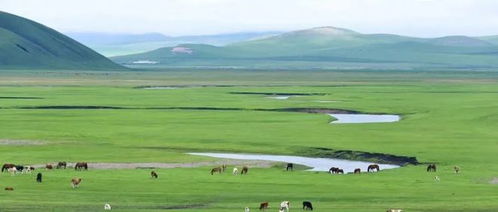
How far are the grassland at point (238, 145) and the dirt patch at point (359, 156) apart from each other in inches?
34.0

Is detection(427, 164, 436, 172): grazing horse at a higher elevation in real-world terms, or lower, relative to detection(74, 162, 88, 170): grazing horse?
higher

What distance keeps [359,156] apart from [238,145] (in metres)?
8.45

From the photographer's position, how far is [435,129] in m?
80.2

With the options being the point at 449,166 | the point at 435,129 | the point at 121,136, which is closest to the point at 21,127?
the point at 121,136

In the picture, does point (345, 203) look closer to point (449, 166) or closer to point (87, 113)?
point (449, 166)

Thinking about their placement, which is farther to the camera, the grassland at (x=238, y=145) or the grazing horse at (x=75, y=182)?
the grazing horse at (x=75, y=182)

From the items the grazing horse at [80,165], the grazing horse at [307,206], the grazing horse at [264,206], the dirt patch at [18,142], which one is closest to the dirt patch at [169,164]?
the grazing horse at [80,165]

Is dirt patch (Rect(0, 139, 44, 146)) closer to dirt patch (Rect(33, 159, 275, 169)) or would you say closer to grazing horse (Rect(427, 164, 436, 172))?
dirt patch (Rect(33, 159, 275, 169))

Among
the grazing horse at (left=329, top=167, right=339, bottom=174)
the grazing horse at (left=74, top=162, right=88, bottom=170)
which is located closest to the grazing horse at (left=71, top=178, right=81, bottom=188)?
the grazing horse at (left=74, top=162, right=88, bottom=170)

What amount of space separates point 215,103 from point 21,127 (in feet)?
118

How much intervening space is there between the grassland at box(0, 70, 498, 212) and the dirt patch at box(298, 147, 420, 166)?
0.86 metres

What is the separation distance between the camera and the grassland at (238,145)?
143 feet

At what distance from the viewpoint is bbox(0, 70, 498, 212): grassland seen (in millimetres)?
43438

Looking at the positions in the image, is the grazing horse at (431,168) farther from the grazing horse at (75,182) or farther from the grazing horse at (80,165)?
the grazing horse at (75,182)
